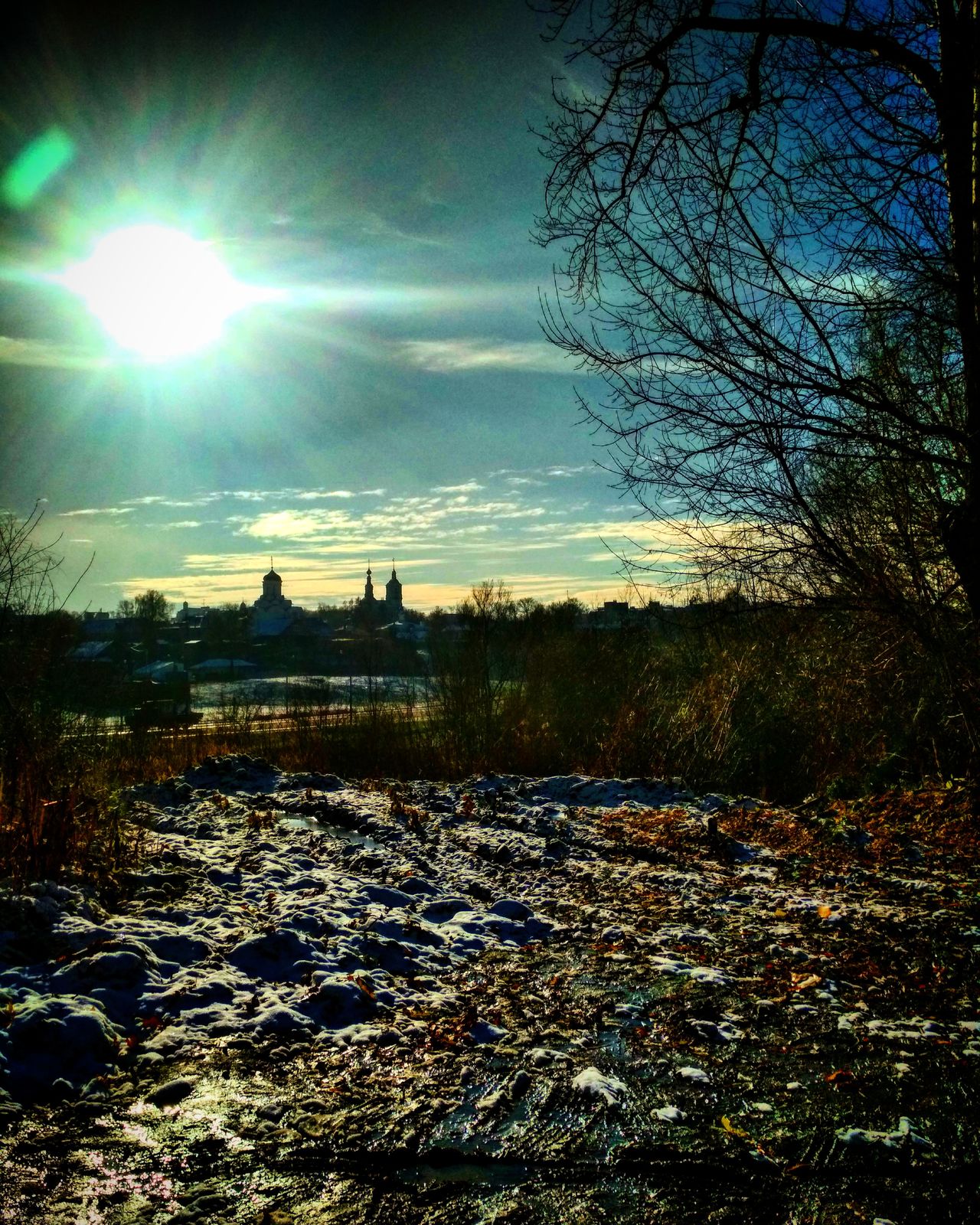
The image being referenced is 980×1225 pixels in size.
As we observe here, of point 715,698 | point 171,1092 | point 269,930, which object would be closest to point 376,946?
point 269,930

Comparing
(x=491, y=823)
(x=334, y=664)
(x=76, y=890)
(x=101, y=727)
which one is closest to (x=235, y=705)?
(x=101, y=727)

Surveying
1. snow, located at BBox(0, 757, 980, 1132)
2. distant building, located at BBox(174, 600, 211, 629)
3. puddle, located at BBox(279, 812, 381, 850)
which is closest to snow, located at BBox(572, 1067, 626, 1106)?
snow, located at BBox(0, 757, 980, 1132)

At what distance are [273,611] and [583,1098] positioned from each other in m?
108

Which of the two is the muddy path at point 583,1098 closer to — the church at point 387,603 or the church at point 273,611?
the church at point 387,603

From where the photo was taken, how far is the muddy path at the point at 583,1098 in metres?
2.67

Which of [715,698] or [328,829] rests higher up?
[715,698]

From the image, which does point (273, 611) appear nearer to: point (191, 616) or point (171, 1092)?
point (191, 616)

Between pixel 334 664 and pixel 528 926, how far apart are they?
40.4 m

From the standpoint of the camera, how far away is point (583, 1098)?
3238mm

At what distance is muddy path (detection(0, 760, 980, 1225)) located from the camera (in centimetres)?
267

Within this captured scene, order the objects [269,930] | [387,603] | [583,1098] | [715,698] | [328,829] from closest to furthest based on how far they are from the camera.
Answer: [583,1098]
[269,930]
[328,829]
[715,698]
[387,603]

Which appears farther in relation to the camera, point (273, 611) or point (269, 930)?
point (273, 611)


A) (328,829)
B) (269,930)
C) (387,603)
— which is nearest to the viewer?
(269,930)

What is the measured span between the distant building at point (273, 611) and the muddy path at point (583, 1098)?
87186 mm
